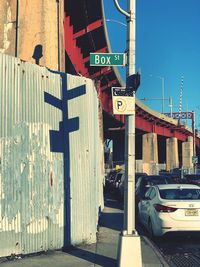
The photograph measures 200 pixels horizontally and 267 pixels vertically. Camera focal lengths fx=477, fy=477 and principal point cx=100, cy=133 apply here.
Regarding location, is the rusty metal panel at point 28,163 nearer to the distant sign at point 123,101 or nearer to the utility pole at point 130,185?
the distant sign at point 123,101

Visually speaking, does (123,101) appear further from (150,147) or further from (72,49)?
(150,147)

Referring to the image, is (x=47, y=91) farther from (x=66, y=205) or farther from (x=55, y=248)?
(x=55, y=248)

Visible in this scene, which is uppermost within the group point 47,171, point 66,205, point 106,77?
point 106,77

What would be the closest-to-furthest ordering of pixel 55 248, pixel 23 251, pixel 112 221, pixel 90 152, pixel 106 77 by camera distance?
pixel 23 251 < pixel 55 248 < pixel 90 152 < pixel 112 221 < pixel 106 77

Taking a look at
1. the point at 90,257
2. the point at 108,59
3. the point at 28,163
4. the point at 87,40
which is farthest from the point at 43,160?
the point at 87,40

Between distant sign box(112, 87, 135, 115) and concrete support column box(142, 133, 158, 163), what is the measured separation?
5527 cm

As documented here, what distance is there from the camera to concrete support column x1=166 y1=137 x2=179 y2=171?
238 ft

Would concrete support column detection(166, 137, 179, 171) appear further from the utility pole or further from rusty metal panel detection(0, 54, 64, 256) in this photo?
the utility pole

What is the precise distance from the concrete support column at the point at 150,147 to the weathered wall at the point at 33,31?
152 feet

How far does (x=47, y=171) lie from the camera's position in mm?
9500

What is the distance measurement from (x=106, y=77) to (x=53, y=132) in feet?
94.4

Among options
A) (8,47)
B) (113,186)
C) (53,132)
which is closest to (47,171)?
(53,132)

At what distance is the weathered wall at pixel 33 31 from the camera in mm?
17969

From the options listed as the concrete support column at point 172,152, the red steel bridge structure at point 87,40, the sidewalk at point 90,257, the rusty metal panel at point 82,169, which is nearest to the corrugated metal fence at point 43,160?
the rusty metal panel at point 82,169
